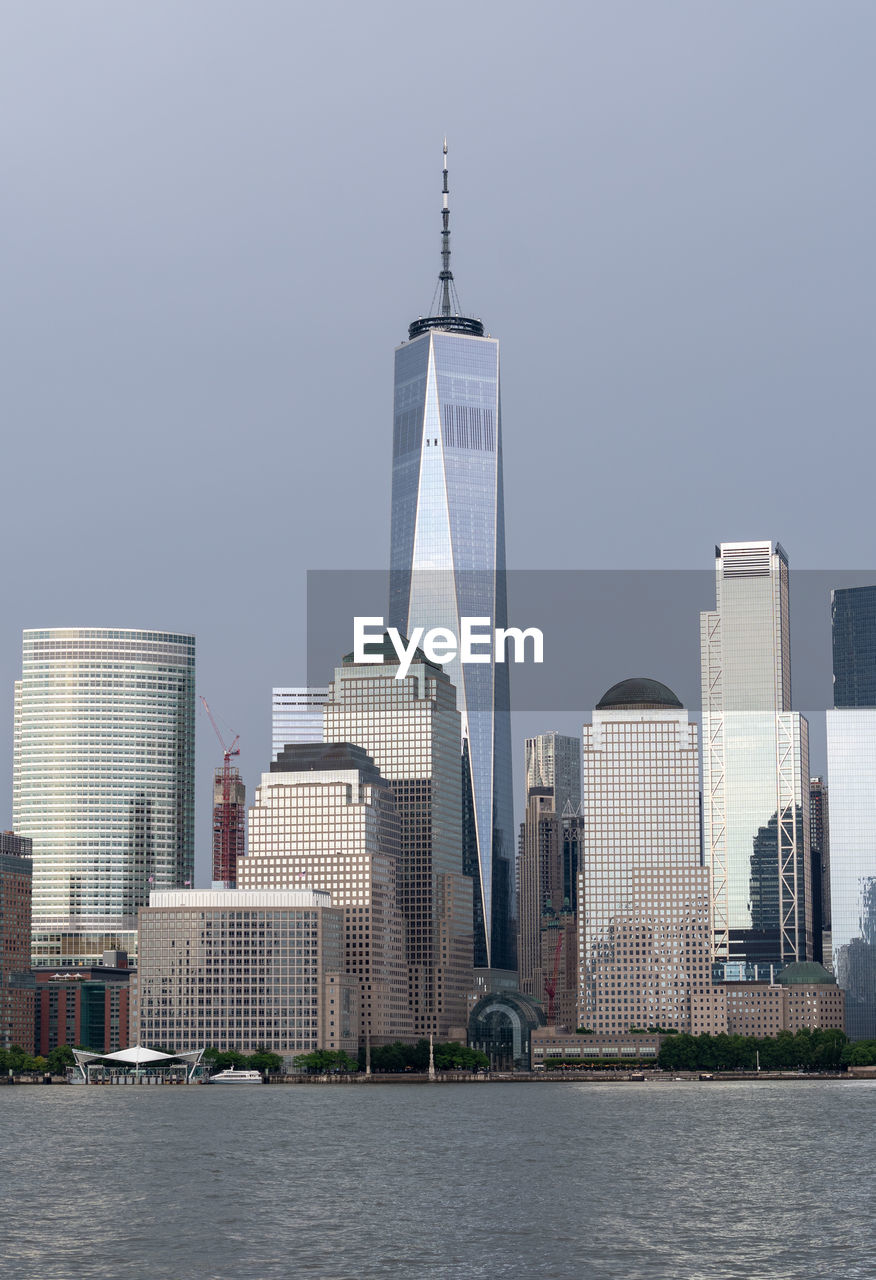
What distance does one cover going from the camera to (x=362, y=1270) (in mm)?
100500

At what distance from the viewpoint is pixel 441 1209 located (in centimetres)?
12475

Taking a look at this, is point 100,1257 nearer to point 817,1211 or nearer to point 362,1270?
point 362,1270

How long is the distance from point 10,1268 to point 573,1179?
52.0 metres

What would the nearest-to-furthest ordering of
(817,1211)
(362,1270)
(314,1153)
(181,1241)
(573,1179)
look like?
(362,1270) < (181,1241) < (817,1211) < (573,1179) < (314,1153)

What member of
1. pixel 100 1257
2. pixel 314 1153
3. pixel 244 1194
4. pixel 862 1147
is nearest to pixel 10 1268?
pixel 100 1257

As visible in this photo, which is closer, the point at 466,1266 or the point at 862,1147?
the point at 466,1266

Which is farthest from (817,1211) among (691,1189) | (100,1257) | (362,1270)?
(100,1257)

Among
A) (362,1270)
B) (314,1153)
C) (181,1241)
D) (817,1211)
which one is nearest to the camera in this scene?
(362,1270)

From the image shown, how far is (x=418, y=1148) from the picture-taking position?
176 metres

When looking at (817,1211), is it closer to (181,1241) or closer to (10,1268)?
(181,1241)

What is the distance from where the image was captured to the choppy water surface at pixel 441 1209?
336 ft

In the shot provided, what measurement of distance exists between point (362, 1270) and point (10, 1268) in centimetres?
1644

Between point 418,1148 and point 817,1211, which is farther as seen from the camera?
point 418,1148

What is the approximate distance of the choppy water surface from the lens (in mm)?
102500
